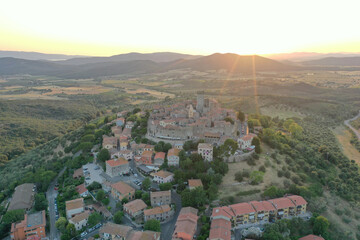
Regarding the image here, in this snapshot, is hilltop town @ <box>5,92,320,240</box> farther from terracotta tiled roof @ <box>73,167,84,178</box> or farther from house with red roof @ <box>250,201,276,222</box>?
house with red roof @ <box>250,201,276,222</box>

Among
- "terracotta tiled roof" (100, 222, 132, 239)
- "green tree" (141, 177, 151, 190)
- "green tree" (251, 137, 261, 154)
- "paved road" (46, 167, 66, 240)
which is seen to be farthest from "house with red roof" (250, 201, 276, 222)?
"paved road" (46, 167, 66, 240)

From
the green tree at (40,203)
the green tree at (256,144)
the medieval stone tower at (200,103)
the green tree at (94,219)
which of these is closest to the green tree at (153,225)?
the green tree at (94,219)

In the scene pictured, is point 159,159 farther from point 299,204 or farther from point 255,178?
A: point 299,204

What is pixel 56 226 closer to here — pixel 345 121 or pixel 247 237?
pixel 247 237

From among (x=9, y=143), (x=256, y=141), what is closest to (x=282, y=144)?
(x=256, y=141)

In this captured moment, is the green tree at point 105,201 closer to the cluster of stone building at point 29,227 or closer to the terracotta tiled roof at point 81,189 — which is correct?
the terracotta tiled roof at point 81,189

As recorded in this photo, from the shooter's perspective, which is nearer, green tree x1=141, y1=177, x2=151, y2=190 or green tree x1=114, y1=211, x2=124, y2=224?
green tree x1=114, y1=211, x2=124, y2=224
